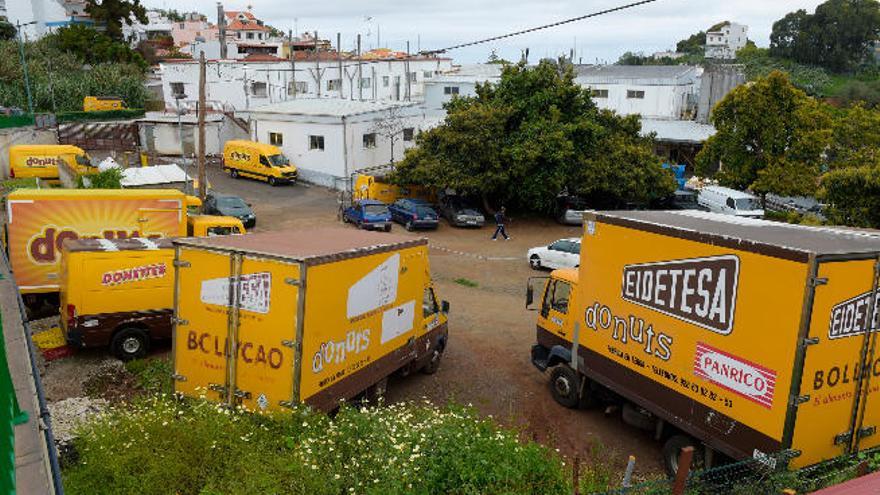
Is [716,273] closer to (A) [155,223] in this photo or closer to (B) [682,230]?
(B) [682,230]

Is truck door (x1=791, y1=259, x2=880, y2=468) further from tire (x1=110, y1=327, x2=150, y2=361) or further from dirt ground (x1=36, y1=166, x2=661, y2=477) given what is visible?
tire (x1=110, y1=327, x2=150, y2=361)

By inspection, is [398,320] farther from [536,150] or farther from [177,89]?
[177,89]

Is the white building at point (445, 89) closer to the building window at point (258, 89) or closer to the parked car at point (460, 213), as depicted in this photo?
the building window at point (258, 89)

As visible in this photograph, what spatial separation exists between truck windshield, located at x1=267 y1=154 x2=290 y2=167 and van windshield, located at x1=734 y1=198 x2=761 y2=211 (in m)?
Answer: 25.1

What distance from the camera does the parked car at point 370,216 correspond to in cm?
2970

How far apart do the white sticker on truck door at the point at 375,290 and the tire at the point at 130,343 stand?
6299mm

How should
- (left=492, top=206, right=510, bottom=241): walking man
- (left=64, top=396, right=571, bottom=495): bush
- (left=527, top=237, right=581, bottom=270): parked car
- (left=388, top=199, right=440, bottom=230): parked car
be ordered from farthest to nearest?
(left=388, top=199, right=440, bottom=230): parked car
(left=492, top=206, right=510, bottom=241): walking man
(left=527, top=237, right=581, bottom=270): parked car
(left=64, top=396, right=571, bottom=495): bush

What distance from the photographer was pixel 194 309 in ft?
32.2

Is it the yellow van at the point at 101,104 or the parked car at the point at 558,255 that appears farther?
the yellow van at the point at 101,104

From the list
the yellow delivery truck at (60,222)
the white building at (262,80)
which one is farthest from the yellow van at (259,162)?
the yellow delivery truck at (60,222)

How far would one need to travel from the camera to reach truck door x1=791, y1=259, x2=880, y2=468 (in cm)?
784

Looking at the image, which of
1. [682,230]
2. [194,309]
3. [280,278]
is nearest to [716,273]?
[682,230]

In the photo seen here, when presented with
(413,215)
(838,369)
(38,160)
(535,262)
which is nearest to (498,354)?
(838,369)

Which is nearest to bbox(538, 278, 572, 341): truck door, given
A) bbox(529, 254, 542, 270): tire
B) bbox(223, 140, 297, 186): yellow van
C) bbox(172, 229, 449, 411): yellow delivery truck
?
bbox(172, 229, 449, 411): yellow delivery truck
